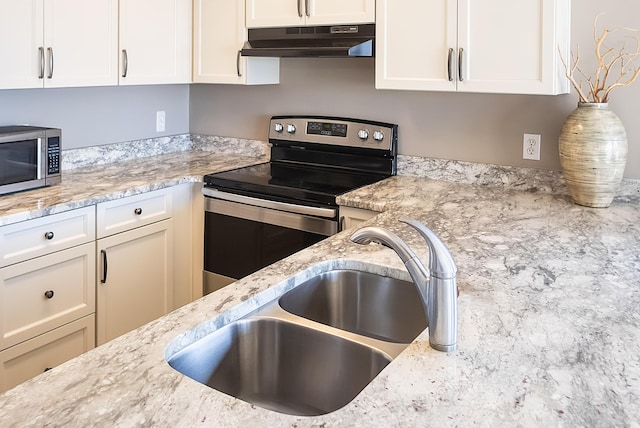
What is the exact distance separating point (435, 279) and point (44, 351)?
5.91 feet

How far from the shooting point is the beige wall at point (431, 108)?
2.47m

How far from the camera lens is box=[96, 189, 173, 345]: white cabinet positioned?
2.52 meters

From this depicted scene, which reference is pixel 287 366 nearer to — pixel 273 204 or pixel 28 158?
pixel 273 204

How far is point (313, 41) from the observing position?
2.79m

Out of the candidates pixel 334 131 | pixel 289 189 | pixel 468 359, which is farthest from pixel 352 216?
pixel 468 359

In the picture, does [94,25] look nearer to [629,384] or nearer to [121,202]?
[121,202]

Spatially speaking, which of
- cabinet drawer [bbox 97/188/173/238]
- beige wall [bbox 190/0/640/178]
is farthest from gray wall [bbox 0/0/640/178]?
cabinet drawer [bbox 97/188/173/238]

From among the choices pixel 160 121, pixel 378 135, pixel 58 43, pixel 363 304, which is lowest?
pixel 363 304

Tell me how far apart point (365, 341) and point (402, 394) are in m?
0.29

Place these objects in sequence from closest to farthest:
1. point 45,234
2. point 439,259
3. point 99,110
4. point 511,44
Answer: point 439,259
point 45,234
point 511,44
point 99,110

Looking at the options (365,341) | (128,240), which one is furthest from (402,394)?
(128,240)

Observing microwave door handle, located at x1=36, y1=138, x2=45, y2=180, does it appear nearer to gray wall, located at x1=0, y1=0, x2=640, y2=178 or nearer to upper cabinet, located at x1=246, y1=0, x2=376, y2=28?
gray wall, located at x1=0, y1=0, x2=640, y2=178

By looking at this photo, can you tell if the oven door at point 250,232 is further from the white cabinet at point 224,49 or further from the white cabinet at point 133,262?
the white cabinet at point 224,49

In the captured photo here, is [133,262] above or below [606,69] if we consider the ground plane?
below
